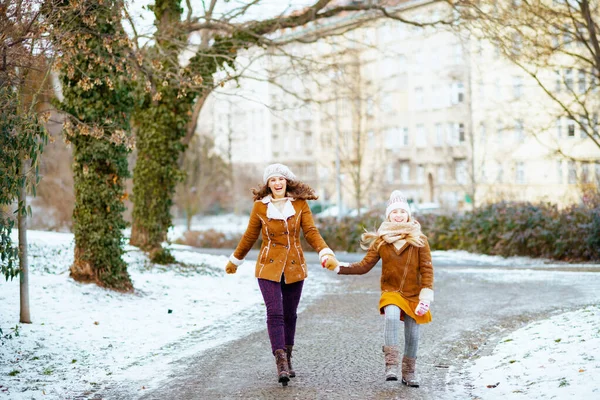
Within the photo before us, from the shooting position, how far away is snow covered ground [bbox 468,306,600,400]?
6246 millimetres

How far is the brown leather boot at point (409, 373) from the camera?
6.92 m

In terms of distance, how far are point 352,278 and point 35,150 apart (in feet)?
33.8

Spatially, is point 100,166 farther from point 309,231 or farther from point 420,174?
point 420,174

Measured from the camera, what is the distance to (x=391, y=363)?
6984 mm

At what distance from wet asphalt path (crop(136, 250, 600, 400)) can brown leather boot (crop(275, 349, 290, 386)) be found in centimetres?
9

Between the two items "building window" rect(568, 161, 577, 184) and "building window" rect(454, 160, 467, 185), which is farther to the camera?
"building window" rect(454, 160, 467, 185)

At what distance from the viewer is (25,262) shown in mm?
9836

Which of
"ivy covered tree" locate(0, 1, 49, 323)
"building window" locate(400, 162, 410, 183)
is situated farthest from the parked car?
"building window" locate(400, 162, 410, 183)

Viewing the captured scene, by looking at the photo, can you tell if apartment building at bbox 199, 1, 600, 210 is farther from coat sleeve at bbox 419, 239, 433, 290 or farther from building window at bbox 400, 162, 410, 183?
coat sleeve at bbox 419, 239, 433, 290

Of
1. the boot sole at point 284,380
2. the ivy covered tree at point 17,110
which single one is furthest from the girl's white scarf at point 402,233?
the ivy covered tree at point 17,110

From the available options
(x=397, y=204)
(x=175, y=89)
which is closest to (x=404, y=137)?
(x=175, y=89)

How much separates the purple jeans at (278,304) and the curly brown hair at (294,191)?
2.55 ft

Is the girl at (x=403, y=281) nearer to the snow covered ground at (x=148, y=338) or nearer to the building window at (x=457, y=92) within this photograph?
the snow covered ground at (x=148, y=338)

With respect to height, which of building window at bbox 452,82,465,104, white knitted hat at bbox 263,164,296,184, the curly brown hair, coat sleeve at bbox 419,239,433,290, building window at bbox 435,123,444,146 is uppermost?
building window at bbox 452,82,465,104
